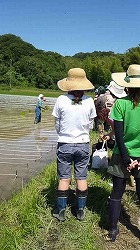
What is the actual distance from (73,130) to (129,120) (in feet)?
2.26

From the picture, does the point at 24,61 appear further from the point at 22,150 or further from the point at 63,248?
the point at 63,248

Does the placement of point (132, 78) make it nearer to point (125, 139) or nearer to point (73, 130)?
point (125, 139)

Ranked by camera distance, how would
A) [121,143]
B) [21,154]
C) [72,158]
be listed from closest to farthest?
[121,143] < [72,158] < [21,154]

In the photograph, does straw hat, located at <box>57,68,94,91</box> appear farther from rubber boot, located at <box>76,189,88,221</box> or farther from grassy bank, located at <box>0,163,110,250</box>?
grassy bank, located at <box>0,163,110,250</box>

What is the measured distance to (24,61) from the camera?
9388 cm

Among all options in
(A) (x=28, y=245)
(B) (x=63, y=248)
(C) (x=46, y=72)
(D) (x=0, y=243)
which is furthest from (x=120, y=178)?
(C) (x=46, y=72)

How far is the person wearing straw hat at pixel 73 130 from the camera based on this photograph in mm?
3895

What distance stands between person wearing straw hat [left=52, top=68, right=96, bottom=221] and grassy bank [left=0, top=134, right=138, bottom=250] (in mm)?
181

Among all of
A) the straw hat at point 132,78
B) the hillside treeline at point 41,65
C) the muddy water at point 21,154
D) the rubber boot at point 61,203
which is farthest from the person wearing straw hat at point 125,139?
the hillside treeline at point 41,65

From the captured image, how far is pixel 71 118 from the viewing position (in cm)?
389

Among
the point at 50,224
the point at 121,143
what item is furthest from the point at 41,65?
the point at 121,143

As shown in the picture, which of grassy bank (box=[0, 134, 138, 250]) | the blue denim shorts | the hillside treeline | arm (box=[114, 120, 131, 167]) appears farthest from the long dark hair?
the hillside treeline

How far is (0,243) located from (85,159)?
1.31 m

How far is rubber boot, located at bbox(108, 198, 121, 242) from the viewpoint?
371cm
